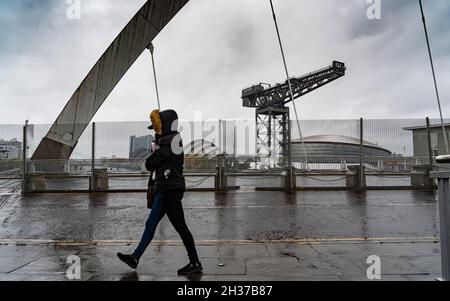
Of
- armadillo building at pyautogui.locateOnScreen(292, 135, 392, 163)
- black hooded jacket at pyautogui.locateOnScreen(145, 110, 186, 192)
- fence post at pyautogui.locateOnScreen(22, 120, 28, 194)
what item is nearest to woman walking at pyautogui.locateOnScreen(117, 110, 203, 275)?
black hooded jacket at pyautogui.locateOnScreen(145, 110, 186, 192)

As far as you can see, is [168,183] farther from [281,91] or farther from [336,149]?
[281,91]

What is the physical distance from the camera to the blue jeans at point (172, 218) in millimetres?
3957

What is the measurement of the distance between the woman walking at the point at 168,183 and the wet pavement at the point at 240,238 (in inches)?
8.9

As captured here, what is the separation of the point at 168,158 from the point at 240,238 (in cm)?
240

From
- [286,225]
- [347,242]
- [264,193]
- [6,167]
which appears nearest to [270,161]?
[264,193]

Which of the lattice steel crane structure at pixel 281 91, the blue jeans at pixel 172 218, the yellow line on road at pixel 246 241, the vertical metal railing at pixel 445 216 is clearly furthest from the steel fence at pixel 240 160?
the lattice steel crane structure at pixel 281 91

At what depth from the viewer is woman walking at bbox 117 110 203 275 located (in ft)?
12.9

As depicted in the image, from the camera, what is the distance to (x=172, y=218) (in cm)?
399

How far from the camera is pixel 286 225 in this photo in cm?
662

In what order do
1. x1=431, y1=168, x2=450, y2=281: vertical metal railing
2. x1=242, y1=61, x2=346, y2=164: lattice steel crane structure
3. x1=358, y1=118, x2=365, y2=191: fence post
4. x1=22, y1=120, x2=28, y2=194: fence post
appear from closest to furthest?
1. x1=431, y1=168, x2=450, y2=281: vertical metal railing
2. x1=22, y1=120, x2=28, y2=194: fence post
3. x1=358, y1=118, x2=365, y2=191: fence post
4. x1=242, y1=61, x2=346, y2=164: lattice steel crane structure

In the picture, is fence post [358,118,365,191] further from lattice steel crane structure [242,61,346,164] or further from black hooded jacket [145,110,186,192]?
lattice steel crane structure [242,61,346,164]

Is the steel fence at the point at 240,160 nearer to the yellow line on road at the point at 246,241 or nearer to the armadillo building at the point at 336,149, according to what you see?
the armadillo building at the point at 336,149

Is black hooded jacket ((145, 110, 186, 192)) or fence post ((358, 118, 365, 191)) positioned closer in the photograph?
black hooded jacket ((145, 110, 186, 192))

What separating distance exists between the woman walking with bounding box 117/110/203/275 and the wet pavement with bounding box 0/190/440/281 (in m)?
0.23
